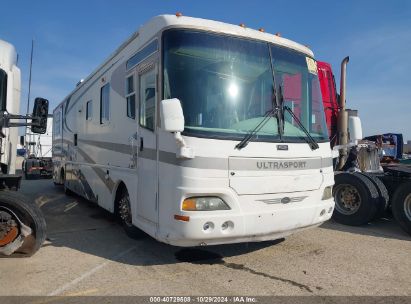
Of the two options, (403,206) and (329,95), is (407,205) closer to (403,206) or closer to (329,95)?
(403,206)

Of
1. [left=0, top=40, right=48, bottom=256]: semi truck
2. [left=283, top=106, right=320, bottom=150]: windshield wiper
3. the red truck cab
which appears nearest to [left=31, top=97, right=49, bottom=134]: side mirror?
[left=0, top=40, right=48, bottom=256]: semi truck

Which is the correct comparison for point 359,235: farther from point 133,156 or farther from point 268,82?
point 133,156

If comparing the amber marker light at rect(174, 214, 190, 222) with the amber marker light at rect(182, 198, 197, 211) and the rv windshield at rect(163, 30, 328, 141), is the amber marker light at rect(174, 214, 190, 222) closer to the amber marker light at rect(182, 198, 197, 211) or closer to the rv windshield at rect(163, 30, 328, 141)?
the amber marker light at rect(182, 198, 197, 211)

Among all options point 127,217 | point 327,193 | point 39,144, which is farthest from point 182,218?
point 39,144

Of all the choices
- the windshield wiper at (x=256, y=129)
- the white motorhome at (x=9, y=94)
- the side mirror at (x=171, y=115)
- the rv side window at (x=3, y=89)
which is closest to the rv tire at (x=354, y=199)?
the windshield wiper at (x=256, y=129)

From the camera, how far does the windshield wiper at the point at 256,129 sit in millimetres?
4461

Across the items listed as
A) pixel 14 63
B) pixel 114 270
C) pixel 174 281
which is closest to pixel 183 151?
pixel 174 281

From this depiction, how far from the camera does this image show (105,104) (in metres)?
7.09

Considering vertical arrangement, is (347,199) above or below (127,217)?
above

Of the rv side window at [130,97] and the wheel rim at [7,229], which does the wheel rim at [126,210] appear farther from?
the wheel rim at [7,229]

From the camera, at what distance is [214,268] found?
476 centimetres

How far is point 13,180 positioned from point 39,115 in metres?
1.02

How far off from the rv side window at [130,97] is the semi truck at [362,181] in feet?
10.2

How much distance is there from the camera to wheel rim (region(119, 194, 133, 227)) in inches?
229
